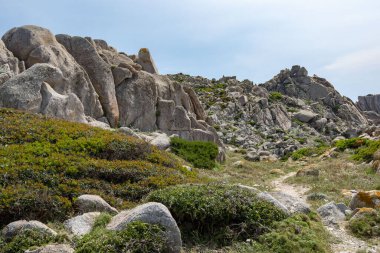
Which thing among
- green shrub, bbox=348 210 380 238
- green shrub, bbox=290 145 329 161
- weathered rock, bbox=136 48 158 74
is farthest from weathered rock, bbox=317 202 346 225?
weathered rock, bbox=136 48 158 74

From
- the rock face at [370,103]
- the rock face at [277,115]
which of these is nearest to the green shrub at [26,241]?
the rock face at [277,115]

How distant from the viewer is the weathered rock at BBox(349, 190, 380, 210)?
13.7m

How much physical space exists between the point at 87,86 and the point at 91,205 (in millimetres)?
20825

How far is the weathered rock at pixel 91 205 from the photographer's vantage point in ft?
36.6

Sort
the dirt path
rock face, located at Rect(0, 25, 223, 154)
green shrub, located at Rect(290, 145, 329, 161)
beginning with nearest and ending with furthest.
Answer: the dirt path → rock face, located at Rect(0, 25, 223, 154) → green shrub, located at Rect(290, 145, 329, 161)

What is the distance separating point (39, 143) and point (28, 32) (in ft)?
57.1

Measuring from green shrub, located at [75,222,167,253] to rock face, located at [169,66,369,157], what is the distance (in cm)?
3348

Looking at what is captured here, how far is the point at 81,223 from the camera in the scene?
32.9ft

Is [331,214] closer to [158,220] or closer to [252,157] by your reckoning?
[158,220]

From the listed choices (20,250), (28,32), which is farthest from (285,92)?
(20,250)

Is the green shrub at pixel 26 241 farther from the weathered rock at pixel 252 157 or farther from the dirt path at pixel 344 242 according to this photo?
the weathered rock at pixel 252 157

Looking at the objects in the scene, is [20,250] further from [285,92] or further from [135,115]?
[285,92]

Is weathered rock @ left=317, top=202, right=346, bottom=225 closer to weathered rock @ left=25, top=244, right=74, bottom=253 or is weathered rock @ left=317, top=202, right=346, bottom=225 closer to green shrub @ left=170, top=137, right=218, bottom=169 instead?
weathered rock @ left=25, top=244, right=74, bottom=253

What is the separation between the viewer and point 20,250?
841cm
